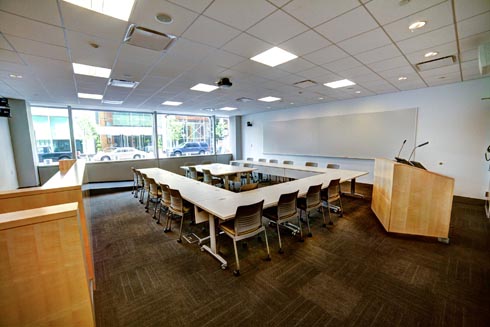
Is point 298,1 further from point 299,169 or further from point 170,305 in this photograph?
point 299,169

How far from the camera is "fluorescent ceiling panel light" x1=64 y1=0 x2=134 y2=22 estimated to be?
1979 millimetres

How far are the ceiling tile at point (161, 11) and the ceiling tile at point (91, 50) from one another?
785 mm

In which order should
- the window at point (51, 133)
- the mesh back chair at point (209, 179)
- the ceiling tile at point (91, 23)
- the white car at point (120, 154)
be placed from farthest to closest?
1. the white car at point (120, 154)
2. the window at point (51, 133)
3. the mesh back chair at point (209, 179)
4. the ceiling tile at point (91, 23)

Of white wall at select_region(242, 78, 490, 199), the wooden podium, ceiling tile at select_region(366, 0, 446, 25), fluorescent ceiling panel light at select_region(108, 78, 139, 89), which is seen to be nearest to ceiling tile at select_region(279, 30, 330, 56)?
ceiling tile at select_region(366, 0, 446, 25)

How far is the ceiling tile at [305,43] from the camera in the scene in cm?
265

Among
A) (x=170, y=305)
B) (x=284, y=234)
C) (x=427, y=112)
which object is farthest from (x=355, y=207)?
(x=170, y=305)

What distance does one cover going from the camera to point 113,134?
844cm

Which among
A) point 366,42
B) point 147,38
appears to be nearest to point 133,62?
point 147,38

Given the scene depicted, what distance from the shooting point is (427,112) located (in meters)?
5.46

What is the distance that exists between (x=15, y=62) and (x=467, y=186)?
9.61 meters

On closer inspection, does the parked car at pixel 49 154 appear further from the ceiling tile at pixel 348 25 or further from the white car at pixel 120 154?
the ceiling tile at pixel 348 25

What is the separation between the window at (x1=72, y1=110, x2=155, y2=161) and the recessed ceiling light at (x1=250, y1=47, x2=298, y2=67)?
7299 mm

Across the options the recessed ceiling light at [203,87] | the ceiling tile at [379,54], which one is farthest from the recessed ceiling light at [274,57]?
the recessed ceiling light at [203,87]

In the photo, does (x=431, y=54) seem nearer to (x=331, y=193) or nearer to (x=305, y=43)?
(x=305, y=43)
